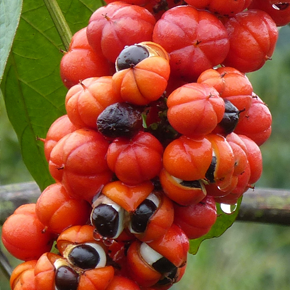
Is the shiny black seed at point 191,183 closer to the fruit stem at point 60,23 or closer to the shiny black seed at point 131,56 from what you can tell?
the shiny black seed at point 131,56

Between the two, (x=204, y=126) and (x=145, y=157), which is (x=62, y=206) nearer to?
(x=145, y=157)

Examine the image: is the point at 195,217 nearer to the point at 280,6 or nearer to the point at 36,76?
the point at 280,6

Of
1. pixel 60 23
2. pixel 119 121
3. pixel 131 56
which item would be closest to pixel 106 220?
pixel 119 121

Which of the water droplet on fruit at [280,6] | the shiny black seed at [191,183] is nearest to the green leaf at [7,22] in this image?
the shiny black seed at [191,183]

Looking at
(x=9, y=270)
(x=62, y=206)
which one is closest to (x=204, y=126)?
(x=62, y=206)

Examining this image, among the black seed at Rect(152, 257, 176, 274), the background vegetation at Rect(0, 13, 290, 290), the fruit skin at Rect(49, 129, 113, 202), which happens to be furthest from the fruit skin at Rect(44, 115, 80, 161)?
the background vegetation at Rect(0, 13, 290, 290)

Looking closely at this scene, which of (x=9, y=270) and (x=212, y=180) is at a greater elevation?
(x=212, y=180)
